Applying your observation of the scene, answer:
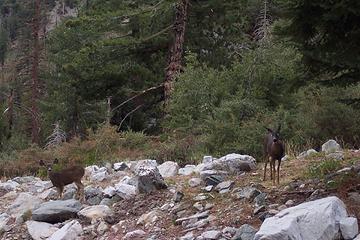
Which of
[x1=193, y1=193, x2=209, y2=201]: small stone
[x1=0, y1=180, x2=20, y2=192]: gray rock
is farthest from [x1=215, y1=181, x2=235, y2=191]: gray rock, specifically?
[x1=0, y1=180, x2=20, y2=192]: gray rock

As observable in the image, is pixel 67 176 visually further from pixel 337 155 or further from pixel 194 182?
pixel 337 155

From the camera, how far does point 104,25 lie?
21078mm

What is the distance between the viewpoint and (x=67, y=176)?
364 inches

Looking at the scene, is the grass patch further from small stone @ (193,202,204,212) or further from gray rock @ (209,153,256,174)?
small stone @ (193,202,204,212)

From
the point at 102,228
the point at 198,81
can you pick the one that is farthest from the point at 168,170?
the point at 198,81

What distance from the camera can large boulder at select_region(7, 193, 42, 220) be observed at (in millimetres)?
8914

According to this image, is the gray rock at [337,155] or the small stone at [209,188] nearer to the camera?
the small stone at [209,188]

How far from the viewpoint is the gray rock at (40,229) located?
7.83 metres

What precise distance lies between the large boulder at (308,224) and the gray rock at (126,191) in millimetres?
3110

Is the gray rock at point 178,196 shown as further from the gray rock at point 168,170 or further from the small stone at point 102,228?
the gray rock at point 168,170

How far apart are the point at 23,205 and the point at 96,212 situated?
180cm

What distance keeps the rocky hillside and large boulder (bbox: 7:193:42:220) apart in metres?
0.02

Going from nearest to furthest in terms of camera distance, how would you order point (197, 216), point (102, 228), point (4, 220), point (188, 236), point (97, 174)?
point (188, 236) → point (197, 216) → point (102, 228) → point (4, 220) → point (97, 174)

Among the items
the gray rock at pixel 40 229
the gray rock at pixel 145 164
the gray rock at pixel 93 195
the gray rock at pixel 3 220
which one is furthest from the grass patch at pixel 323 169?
the gray rock at pixel 3 220
